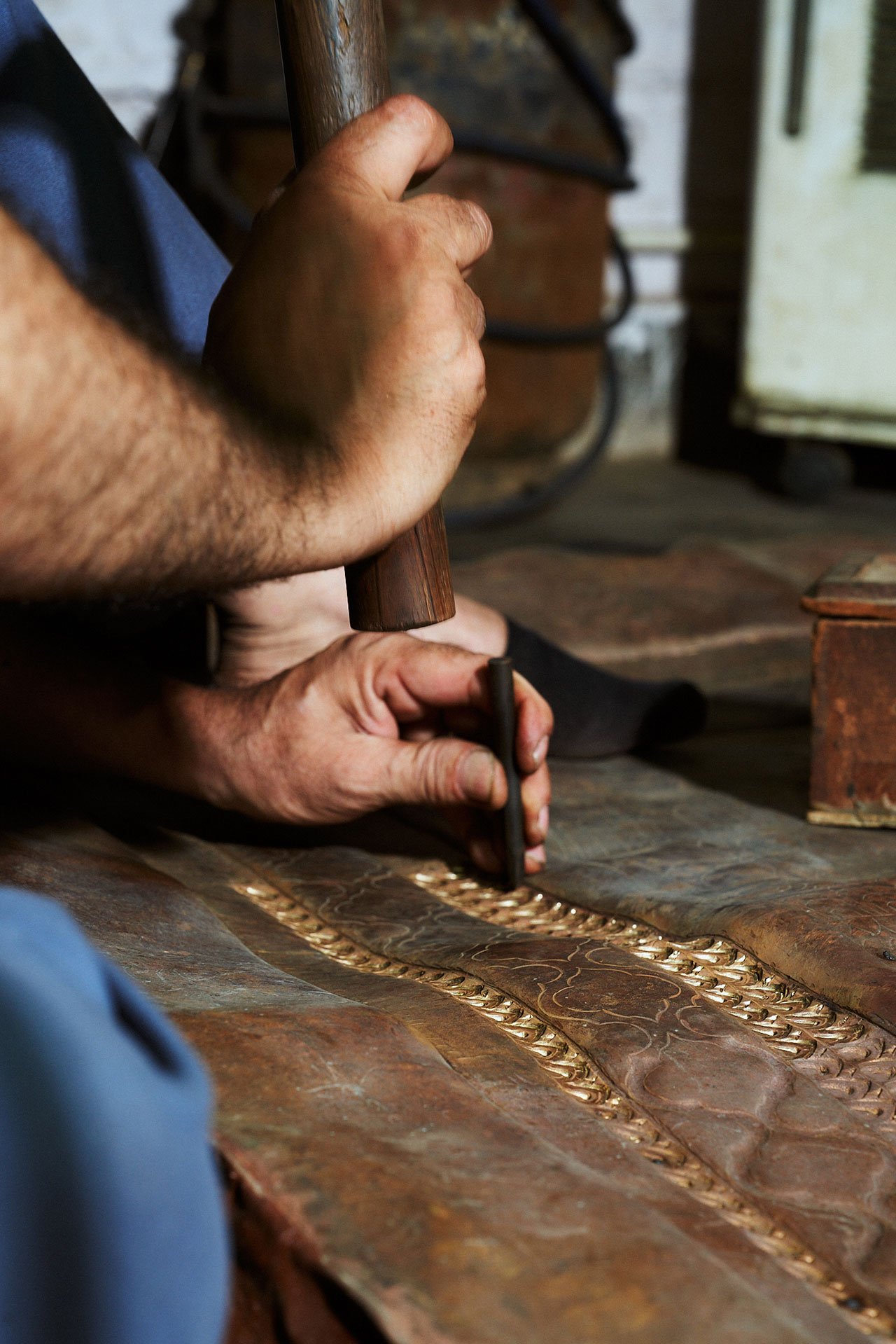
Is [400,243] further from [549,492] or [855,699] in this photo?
[549,492]

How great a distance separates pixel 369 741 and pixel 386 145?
1.72 feet

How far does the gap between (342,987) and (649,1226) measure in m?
0.40

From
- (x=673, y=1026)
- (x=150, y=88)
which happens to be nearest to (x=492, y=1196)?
(x=673, y=1026)

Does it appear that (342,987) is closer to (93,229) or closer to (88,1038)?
(88,1038)

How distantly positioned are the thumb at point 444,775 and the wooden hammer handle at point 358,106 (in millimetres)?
188

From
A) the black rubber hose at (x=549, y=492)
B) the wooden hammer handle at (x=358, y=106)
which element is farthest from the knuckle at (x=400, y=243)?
the black rubber hose at (x=549, y=492)

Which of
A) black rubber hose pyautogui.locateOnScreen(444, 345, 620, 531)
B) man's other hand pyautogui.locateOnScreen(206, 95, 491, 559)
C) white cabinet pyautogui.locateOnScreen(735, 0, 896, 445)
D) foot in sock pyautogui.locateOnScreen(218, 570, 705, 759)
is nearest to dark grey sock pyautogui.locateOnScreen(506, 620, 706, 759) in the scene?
foot in sock pyautogui.locateOnScreen(218, 570, 705, 759)

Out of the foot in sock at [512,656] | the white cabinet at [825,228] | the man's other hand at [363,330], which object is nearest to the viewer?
the man's other hand at [363,330]

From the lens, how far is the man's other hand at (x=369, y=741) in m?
1.16

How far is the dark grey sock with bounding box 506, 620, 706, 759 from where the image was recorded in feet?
5.01

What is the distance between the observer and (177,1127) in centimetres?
52

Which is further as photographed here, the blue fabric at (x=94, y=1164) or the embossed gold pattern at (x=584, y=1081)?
the embossed gold pattern at (x=584, y=1081)

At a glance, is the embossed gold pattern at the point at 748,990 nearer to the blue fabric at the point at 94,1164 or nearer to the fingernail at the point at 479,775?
the fingernail at the point at 479,775

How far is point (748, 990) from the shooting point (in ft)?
Answer: 3.35
